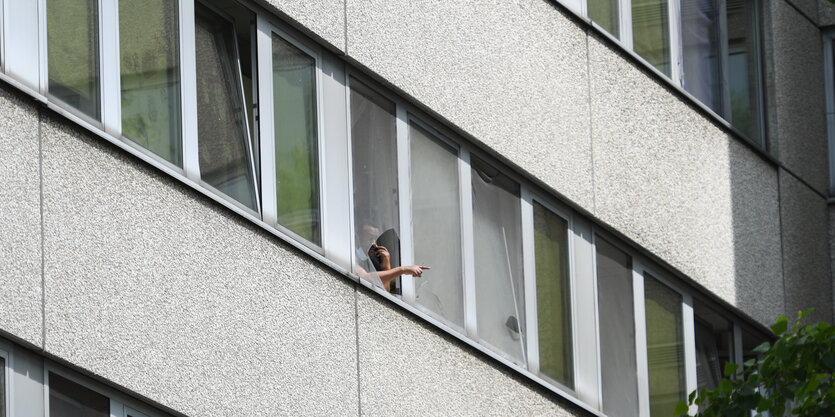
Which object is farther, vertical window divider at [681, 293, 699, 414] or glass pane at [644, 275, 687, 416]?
vertical window divider at [681, 293, 699, 414]

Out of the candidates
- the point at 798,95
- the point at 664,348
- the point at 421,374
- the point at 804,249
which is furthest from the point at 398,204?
the point at 798,95

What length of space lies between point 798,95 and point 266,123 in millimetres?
7826

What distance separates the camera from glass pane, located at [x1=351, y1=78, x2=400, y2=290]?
12.3 m

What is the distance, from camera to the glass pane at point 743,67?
16.7m

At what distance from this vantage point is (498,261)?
533 inches

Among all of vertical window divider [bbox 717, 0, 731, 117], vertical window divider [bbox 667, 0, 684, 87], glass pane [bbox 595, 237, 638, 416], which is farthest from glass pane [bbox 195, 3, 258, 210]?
vertical window divider [bbox 717, 0, 731, 117]

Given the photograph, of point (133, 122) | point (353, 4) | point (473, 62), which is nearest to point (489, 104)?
point (473, 62)

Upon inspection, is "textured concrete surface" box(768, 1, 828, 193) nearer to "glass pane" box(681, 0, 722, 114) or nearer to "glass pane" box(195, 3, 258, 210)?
"glass pane" box(681, 0, 722, 114)

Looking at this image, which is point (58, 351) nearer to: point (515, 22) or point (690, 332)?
point (515, 22)

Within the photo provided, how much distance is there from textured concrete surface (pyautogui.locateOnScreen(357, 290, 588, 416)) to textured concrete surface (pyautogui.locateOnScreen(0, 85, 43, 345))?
2893 mm

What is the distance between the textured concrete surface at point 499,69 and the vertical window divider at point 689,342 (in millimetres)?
1926

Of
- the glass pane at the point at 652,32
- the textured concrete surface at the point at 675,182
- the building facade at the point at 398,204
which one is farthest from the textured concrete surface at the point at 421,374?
the glass pane at the point at 652,32

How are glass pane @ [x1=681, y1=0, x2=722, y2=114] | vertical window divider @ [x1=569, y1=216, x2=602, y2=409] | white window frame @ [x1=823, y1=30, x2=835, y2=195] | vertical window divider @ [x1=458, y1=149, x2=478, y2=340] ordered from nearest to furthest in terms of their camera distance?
vertical window divider @ [x1=458, y1=149, x2=478, y2=340], vertical window divider @ [x1=569, y1=216, x2=602, y2=409], glass pane @ [x1=681, y1=0, x2=722, y2=114], white window frame @ [x1=823, y1=30, x2=835, y2=195]

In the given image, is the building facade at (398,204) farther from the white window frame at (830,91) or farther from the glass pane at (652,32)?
the white window frame at (830,91)
